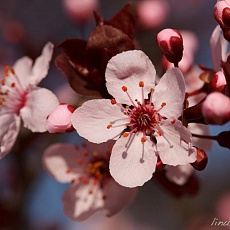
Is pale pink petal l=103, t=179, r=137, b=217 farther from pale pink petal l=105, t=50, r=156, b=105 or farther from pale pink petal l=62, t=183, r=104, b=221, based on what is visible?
pale pink petal l=105, t=50, r=156, b=105

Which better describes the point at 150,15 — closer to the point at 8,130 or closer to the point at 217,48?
the point at 217,48

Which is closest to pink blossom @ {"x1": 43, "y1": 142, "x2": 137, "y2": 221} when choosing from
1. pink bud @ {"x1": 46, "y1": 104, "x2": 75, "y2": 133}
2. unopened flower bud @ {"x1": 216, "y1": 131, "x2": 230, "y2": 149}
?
pink bud @ {"x1": 46, "y1": 104, "x2": 75, "y2": 133}

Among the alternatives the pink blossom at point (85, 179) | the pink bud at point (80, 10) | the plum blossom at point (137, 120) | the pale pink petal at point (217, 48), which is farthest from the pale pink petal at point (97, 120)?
the pink bud at point (80, 10)

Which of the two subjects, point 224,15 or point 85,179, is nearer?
point 224,15

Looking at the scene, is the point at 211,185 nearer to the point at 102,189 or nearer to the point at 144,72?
the point at 102,189

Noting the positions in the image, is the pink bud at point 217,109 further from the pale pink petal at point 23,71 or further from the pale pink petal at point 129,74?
the pale pink petal at point 23,71

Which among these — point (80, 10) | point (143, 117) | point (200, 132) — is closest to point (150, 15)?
point (80, 10)
